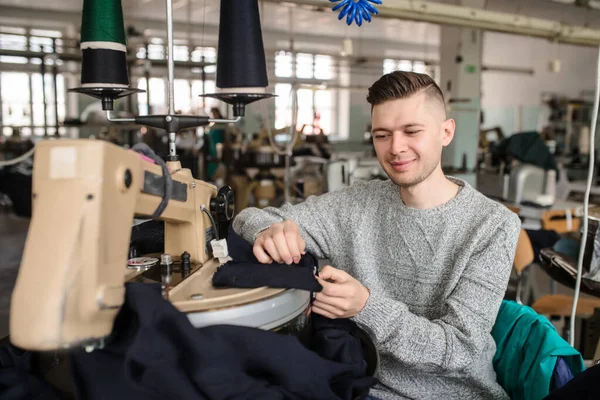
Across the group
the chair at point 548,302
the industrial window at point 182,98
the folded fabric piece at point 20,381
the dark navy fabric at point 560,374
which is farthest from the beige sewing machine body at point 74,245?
the industrial window at point 182,98

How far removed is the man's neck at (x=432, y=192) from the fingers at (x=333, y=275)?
38cm

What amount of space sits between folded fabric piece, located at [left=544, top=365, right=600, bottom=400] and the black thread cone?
820 millimetres

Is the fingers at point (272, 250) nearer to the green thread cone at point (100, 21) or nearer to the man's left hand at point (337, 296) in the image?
the man's left hand at point (337, 296)

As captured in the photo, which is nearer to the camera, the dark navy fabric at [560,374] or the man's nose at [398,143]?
the dark navy fabric at [560,374]

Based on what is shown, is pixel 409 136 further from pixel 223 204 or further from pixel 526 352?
pixel 526 352

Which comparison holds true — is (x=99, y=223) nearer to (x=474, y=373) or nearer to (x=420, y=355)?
(x=420, y=355)

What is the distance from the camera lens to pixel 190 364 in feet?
2.35

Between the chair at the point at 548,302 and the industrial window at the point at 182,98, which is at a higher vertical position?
the industrial window at the point at 182,98

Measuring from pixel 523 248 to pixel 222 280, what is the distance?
2.06 meters

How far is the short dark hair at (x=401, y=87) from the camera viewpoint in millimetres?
1227

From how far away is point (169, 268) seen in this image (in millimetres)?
1012

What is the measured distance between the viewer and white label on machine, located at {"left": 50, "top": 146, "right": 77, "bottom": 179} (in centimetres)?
67

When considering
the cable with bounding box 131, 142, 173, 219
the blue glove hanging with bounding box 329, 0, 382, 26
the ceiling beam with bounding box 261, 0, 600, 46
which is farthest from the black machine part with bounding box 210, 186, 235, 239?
the ceiling beam with bounding box 261, 0, 600, 46

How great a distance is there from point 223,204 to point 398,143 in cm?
40
